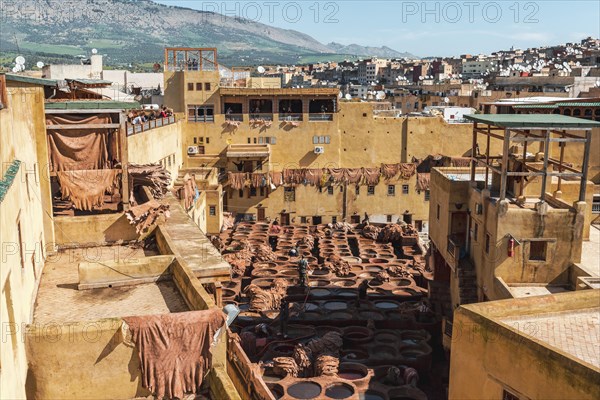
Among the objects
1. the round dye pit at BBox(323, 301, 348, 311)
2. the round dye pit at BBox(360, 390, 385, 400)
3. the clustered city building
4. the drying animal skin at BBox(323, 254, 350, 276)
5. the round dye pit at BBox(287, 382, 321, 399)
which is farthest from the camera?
the drying animal skin at BBox(323, 254, 350, 276)

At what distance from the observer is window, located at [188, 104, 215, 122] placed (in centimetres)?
4844

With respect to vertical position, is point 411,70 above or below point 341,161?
above

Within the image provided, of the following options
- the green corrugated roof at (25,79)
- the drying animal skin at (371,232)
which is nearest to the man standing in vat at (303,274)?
the drying animal skin at (371,232)

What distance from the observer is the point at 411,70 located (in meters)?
162

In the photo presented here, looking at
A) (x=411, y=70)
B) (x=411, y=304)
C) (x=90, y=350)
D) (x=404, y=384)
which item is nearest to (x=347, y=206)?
(x=411, y=304)

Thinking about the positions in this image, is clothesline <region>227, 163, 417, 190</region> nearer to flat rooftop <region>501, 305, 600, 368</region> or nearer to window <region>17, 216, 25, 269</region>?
flat rooftop <region>501, 305, 600, 368</region>

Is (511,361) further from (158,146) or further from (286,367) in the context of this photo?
(158,146)

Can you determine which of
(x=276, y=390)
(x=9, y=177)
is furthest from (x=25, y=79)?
(x=276, y=390)

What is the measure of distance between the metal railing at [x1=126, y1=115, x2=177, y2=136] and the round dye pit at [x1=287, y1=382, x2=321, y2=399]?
1266cm

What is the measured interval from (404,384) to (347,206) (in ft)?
85.5

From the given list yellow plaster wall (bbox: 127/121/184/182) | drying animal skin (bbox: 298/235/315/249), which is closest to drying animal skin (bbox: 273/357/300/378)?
yellow plaster wall (bbox: 127/121/184/182)

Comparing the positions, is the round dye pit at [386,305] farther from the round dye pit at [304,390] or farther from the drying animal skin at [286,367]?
the round dye pit at [304,390]

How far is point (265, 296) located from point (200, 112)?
985 inches

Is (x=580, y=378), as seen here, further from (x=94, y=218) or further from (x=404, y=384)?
(x=94, y=218)
